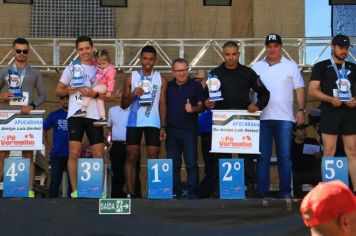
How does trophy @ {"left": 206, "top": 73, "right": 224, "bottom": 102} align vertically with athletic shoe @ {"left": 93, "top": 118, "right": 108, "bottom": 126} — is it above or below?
above

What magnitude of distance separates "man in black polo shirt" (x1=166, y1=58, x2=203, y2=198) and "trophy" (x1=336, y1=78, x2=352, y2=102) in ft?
4.38

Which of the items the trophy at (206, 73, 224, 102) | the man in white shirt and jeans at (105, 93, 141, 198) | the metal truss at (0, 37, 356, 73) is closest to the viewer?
the trophy at (206, 73, 224, 102)

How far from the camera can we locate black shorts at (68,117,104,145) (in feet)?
20.0

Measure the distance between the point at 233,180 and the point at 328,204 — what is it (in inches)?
156

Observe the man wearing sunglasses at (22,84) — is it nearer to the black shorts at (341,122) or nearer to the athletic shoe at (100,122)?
the athletic shoe at (100,122)

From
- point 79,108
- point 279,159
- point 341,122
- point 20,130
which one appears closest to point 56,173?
point 20,130

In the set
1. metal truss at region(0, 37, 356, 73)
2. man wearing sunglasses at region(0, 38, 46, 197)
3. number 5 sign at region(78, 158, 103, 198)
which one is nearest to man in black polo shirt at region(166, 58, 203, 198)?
number 5 sign at region(78, 158, 103, 198)

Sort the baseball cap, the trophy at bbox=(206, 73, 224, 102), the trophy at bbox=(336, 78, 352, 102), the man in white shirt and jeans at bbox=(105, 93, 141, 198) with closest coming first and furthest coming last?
the baseball cap
the trophy at bbox=(336, 78, 352, 102)
the trophy at bbox=(206, 73, 224, 102)
the man in white shirt and jeans at bbox=(105, 93, 141, 198)

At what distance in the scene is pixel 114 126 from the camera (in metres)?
7.73

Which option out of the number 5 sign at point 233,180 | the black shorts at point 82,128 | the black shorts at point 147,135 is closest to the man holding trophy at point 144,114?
the black shorts at point 147,135

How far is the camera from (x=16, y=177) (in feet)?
19.4

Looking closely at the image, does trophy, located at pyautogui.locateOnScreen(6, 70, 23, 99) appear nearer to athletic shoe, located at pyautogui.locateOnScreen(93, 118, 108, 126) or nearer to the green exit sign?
athletic shoe, located at pyautogui.locateOnScreen(93, 118, 108, 126)

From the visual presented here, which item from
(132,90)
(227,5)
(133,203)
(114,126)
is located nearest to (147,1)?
(227,5)

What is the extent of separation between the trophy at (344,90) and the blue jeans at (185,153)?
145cm
